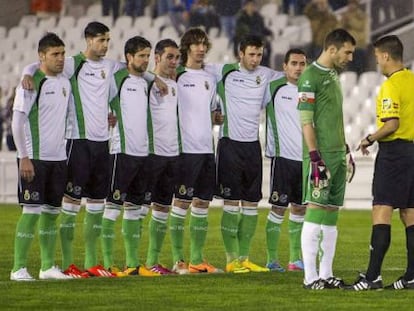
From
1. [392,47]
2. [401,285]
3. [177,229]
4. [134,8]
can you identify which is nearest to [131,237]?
[177,229]

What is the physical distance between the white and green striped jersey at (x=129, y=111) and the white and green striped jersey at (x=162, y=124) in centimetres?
13

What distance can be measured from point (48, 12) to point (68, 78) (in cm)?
1944

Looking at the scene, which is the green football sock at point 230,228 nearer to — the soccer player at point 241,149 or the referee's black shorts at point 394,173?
the soccer player at point 241,149

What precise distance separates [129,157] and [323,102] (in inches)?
92.6

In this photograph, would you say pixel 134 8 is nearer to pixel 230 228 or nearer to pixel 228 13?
pixel 228 13

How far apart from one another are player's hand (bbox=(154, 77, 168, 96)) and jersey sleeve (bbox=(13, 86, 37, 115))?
1.32 metres

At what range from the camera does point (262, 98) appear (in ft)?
48.7

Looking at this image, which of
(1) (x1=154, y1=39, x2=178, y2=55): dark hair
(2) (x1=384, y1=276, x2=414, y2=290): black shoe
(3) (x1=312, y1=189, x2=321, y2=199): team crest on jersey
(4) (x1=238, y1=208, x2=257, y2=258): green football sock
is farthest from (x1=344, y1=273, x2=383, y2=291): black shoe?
(1) (x1=154, y1=39, x2=178, y2=55): dark hair

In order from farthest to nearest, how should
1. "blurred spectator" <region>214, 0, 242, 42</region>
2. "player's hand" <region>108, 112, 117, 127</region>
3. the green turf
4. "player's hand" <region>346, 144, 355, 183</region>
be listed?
"blurred spectator" <region>214, 0, 242, 42</region> → "player's hand" <region>108, 112, 117, 127</region> → "player's hand" <region>346, 144, 355, 183</region> → the green turf

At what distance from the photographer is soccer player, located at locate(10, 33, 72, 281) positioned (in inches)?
528

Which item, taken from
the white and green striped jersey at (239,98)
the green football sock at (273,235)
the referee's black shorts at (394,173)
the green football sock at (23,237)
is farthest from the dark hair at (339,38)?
the green football sock at (23,237)

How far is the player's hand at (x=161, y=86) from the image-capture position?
14188 mm

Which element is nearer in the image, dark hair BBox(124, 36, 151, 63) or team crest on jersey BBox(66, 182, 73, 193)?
team crest on jersey BBox(66, 182, 73, 193)

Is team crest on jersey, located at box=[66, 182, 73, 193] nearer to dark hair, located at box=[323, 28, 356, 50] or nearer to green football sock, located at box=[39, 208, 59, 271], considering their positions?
green football sock, located at box=[39, 208, 59, 271]
